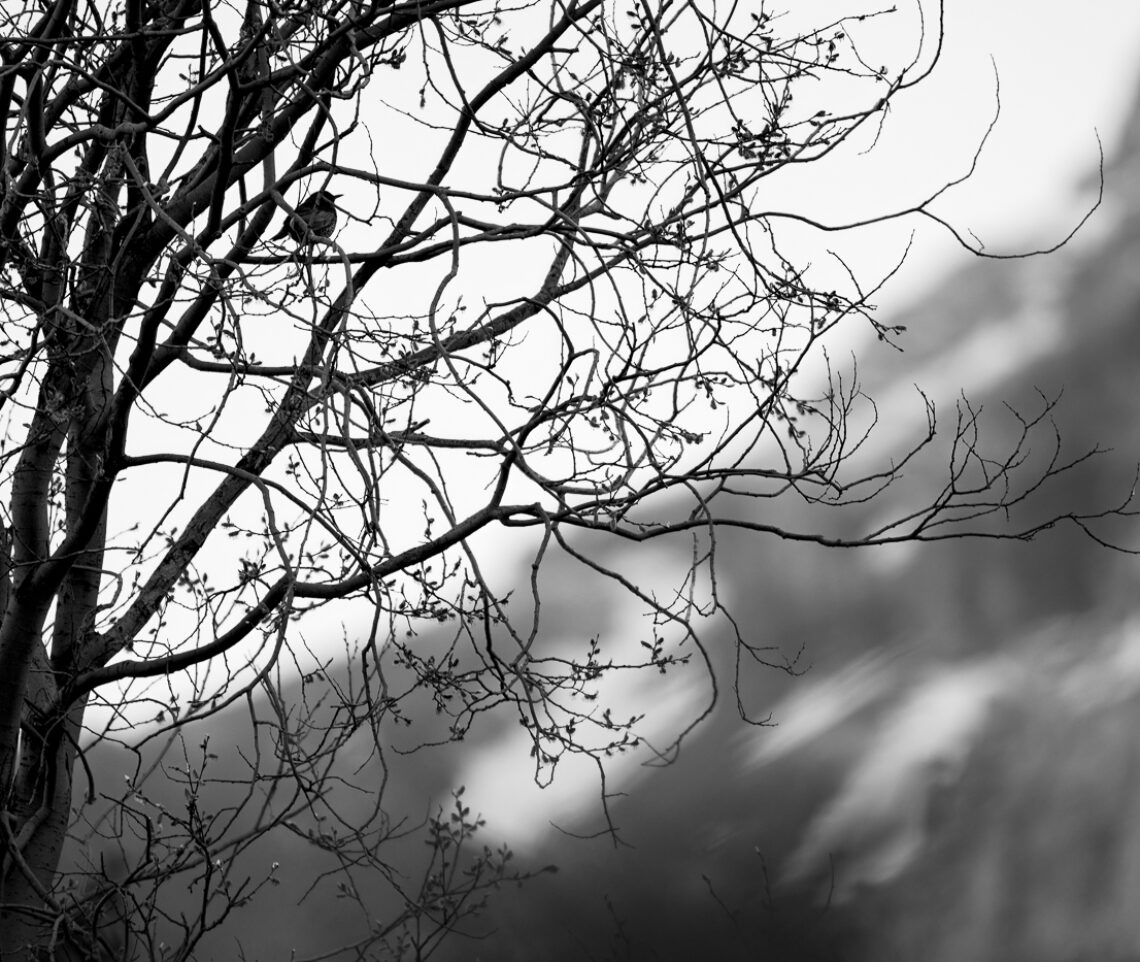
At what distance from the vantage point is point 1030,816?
3.98 meters

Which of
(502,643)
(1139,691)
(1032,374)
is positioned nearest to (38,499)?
(502,643)

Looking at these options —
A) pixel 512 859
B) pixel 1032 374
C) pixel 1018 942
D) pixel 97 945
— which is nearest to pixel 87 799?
pixel 97 945

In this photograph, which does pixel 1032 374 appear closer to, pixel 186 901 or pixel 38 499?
pixel 38 499

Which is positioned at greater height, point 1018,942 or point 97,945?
point 97,945

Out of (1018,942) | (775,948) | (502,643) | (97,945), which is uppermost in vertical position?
(502,643)

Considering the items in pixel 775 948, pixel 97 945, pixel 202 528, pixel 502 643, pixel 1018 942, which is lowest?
pixel 1018 942

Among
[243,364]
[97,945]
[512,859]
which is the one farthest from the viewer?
[512,859]

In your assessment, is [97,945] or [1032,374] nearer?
[97,945]

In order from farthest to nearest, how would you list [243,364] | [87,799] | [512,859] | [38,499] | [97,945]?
[512,859] → [38,499] → [87,799] → [97,945] → [243,364]

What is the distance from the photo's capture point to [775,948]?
3939mm

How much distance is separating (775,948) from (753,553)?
1324 millimetres

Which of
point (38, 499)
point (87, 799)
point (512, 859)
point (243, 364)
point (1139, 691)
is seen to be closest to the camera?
point (243, 364)

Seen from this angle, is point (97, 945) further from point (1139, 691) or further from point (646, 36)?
point (1139, 691)

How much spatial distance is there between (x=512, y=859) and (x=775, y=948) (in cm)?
95
